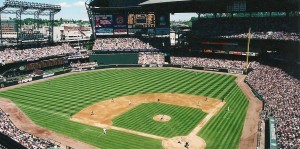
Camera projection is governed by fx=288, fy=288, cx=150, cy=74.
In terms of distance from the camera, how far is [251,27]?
7612cm

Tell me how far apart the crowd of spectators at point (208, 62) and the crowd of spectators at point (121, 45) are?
8.60 meters

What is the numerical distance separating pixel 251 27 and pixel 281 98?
3906cm

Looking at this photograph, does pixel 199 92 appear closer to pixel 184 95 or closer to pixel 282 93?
pixel 184 95

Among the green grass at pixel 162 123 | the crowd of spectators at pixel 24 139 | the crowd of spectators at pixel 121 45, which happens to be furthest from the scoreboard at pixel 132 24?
the crowd of spectators at pixel 24 139

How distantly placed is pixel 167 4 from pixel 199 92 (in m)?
35.1

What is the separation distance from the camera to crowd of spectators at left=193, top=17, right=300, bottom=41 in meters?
68.3

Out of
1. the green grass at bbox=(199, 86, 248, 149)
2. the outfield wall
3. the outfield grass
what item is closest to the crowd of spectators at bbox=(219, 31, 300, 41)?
the outfield grass

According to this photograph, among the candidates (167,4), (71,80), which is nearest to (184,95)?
(71,80)

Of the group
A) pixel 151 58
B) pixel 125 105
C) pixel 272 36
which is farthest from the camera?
pixel 151 58

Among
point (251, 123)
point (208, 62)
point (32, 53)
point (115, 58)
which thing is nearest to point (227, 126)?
point (251, 123)

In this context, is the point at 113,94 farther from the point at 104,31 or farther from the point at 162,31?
the point at 162,31

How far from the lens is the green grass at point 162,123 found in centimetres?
3488

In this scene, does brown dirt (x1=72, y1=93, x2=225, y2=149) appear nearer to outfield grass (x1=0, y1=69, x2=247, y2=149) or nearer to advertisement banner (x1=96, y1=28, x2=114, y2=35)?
outfield grass (x1=0, y1=69, x2=247, y2=149)

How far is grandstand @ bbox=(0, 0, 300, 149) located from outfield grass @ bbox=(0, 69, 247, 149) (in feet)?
0.52
